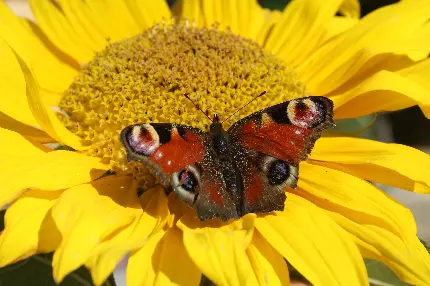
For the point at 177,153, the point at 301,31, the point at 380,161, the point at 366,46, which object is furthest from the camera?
the point at 301,31

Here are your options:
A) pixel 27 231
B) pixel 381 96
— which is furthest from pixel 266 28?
pixel 27 231

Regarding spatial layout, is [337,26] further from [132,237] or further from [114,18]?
[132,237]

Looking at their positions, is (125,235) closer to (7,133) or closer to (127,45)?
(7,133)

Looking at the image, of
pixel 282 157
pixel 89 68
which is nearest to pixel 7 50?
pixel 89 68

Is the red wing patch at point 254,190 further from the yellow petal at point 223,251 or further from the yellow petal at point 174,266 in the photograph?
the yellow petal at point 174,266

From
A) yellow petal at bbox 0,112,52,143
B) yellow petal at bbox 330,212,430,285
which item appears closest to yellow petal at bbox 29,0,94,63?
yellow petal at bbox 0,112,52,143
